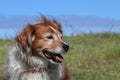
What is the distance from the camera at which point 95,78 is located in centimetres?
1200

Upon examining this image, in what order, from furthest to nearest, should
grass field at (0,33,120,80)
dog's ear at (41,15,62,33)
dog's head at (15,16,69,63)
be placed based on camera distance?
1. grass field at (0,33,120,80)
2. dog's ear at (41,15,62,33)
3. dog's head at (15,16,69,63)

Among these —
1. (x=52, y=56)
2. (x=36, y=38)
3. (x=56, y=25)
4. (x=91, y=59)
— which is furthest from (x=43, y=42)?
(x=91, y=59)

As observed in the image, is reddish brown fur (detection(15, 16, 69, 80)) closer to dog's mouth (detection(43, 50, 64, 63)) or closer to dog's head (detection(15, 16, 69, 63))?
dog's head (detection(15, 16, 69, 63))

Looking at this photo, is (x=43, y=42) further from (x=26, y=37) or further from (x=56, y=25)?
(x=56, y=25)

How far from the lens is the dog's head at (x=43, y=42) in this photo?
344 inches

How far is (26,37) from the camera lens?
8.86 m

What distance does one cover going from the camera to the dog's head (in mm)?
8750

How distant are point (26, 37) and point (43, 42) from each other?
30 centimetres

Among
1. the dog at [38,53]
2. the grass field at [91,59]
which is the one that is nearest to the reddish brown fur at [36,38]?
the dog at [38,53]

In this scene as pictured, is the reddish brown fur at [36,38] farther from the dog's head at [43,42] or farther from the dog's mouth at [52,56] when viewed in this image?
the dog's mouth at [52,56]

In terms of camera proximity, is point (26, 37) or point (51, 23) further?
point (51, 23)

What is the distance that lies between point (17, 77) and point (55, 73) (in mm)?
636

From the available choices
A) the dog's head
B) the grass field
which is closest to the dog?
the dog's head

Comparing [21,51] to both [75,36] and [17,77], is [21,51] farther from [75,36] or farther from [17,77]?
[75,36]
